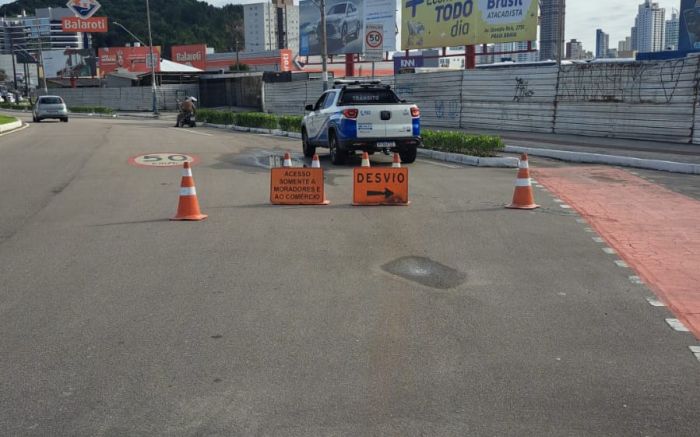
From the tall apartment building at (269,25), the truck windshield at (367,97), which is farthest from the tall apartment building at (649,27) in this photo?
the tall apartment building at (269,25)

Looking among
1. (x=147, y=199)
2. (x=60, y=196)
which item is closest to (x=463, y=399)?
(x=147, y=199)

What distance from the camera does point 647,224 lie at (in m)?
9.62

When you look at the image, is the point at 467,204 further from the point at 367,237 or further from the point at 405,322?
the point at 405,322

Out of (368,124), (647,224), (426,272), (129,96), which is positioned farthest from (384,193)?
(129,96)

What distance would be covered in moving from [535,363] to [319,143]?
13.2m

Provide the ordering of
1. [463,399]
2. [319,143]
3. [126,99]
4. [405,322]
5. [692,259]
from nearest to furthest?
1. [463,399]
2. [405,322]
3. [692,259]
4. [319,143]
5. [126,99]

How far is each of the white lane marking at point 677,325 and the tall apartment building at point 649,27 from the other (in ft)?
281

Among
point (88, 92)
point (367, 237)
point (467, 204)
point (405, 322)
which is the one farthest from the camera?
point (88, 92)

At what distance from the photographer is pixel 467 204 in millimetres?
11211

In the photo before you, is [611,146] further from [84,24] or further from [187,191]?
[84,24]

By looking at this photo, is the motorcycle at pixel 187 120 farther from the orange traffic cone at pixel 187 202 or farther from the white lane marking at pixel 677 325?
the white lane marking at pixel 677 325

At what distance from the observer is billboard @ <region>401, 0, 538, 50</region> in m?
36.8

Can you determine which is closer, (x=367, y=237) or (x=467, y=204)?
(x=367, y=237)

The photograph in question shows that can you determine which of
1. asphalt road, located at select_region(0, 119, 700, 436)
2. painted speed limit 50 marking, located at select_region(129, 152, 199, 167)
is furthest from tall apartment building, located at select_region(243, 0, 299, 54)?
asphalt road, located at select_region(0, 119, 700, 436)
